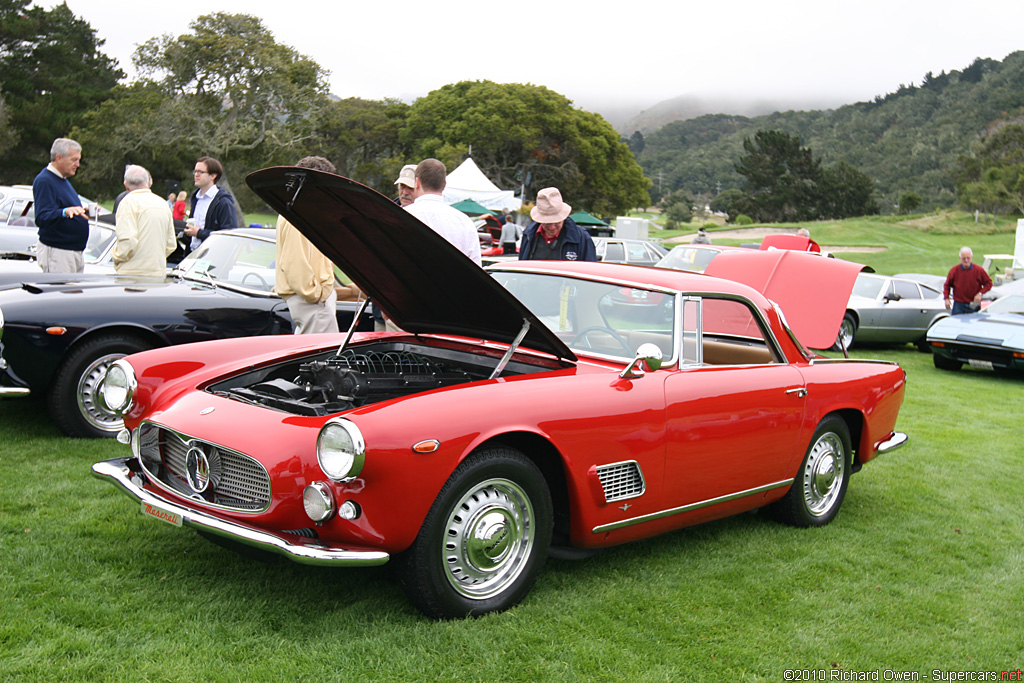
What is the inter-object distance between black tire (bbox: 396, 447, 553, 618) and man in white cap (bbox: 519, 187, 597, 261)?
13.1 feet

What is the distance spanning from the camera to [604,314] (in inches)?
170

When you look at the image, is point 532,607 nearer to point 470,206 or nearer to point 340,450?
point 340,450

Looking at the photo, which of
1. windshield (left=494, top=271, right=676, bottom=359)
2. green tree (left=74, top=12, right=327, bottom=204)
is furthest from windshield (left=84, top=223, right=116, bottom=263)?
green tree (left=74, top=12, right=327, bottom=204)

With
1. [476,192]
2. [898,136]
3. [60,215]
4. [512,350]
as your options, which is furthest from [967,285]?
[898,136]

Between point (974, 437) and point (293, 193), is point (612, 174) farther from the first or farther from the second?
point (293, 193)

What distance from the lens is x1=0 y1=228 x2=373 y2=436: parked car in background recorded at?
212 inches

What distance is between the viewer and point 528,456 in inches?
138

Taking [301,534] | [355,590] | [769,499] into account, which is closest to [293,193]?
[301,534]

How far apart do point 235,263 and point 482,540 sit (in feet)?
14.4

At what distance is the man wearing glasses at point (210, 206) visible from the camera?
7.89m

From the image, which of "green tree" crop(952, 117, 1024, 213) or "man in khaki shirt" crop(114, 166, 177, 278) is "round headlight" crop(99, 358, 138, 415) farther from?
"green tree" crop(952, 117, 1024, 213)

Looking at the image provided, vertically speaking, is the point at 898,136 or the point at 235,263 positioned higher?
the point at 898,136

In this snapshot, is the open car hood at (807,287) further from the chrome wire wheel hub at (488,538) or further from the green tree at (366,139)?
the green tree at (366,139)

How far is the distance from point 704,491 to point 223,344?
262 centimetres
